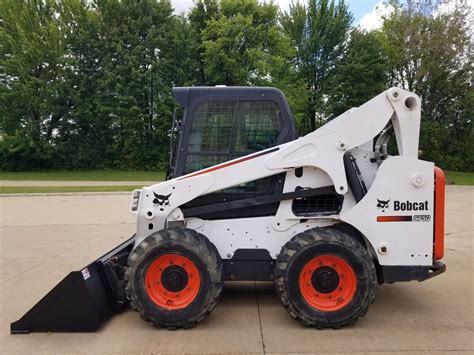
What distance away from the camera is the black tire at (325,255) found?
405 centimetres

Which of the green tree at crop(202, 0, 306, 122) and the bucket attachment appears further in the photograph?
the green tree at crop(202, 0, 306, 122)

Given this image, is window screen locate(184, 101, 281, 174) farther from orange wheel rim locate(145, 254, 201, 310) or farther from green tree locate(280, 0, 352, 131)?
green tree locate(280, 0, 352, 131)

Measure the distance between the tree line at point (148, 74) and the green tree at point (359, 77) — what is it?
0.09m

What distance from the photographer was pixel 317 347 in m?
3.74

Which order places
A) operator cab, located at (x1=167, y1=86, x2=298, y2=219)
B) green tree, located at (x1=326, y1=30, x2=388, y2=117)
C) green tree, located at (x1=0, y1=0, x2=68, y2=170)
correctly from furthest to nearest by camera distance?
1. green tree, located at (x1=326, y1=30, x2=388, y2=117)
2. green tree, located at (x1=0, y1=0, x2=68, y2=170)
3. operator cab, located at (x1=167, y1=86, x2=298, y2=219)

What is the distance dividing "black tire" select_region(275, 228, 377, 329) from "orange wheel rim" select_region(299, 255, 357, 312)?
46 millimetres

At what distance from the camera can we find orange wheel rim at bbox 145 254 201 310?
13.7ft

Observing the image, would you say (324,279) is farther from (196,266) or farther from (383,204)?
(196,266)

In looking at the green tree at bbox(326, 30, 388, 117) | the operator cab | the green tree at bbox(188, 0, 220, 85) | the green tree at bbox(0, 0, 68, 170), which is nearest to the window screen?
the operator cab

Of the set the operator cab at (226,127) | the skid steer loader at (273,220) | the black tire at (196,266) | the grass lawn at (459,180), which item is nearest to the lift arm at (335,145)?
the skid steer loader at (273,220)

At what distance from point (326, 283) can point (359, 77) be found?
107 feet

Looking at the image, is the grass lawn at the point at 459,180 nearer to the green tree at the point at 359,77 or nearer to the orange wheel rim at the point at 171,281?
the green tree at the point at 359,77

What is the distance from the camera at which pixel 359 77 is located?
3431 cm

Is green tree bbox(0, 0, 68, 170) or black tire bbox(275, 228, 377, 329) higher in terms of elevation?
green tree bbox(0, 0, 68, 170)
